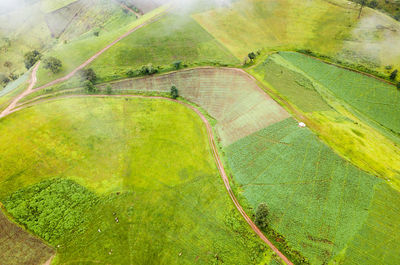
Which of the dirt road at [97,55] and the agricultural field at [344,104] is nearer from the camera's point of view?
the agricultural field at [344,104]

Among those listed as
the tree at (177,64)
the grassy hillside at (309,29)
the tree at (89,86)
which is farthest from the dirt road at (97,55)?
the tree at (177,64)

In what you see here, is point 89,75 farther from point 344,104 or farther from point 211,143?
point 344,104

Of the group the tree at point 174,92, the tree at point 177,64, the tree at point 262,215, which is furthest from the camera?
the tree at point 177,64

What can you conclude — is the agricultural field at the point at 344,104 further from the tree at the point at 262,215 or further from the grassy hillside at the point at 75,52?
the grassy hillside at the point at 75,52

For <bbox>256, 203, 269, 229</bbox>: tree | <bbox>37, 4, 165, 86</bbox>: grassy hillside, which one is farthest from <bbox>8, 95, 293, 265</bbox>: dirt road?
<bbox>37, 4, 165, 86</bbox>: grassy hillside

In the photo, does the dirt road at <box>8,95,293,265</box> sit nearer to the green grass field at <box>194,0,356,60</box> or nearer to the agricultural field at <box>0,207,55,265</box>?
the green grass field at <box>194,0,356,60</box>
